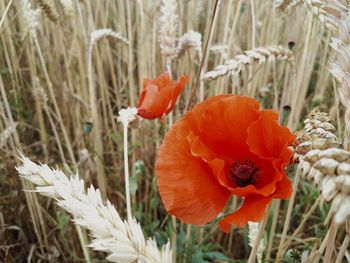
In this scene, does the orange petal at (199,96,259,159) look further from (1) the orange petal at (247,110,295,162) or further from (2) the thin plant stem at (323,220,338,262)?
(2) the thin plant stem at (323,220,338,262)

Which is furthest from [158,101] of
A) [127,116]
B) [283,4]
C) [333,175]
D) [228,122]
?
[333,175]

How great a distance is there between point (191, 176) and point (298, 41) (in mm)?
966

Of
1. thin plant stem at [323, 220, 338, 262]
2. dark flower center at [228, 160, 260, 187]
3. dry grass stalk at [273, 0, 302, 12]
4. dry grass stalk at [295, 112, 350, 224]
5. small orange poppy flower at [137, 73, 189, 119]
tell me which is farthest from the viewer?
dry grass stalk at [273, 0, 302, 12]

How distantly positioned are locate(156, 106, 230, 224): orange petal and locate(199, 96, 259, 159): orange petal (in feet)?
0.08

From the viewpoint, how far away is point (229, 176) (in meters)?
0.54

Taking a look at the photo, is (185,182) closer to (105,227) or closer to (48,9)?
(105,227)

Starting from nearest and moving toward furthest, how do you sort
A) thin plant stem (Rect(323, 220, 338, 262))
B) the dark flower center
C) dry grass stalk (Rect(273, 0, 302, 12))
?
thin plant stem (Rect(323, 220, 338, 262)) < the dark flower center < dry grass stalk (Rect(273, 0, 302, 12))

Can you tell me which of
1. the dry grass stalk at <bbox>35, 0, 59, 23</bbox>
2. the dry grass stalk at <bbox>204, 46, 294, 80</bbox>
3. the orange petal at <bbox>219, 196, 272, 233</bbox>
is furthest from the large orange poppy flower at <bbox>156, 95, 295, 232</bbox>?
the dry grass stalk at <bbox>35, 0, 59, 23</bbox>

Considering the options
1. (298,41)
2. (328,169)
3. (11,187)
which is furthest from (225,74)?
(298,41)

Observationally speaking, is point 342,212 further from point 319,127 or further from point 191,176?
point 191,176

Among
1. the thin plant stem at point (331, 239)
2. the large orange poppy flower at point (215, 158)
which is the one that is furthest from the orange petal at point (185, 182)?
the thin plant stem at point (331, 239)

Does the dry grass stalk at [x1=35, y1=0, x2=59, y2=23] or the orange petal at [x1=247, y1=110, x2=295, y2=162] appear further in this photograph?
the dry grass stalk at [x1=35, y1=0, x2=59, y2=23]

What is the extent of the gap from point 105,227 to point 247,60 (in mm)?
375

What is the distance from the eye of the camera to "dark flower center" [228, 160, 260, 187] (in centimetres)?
52
